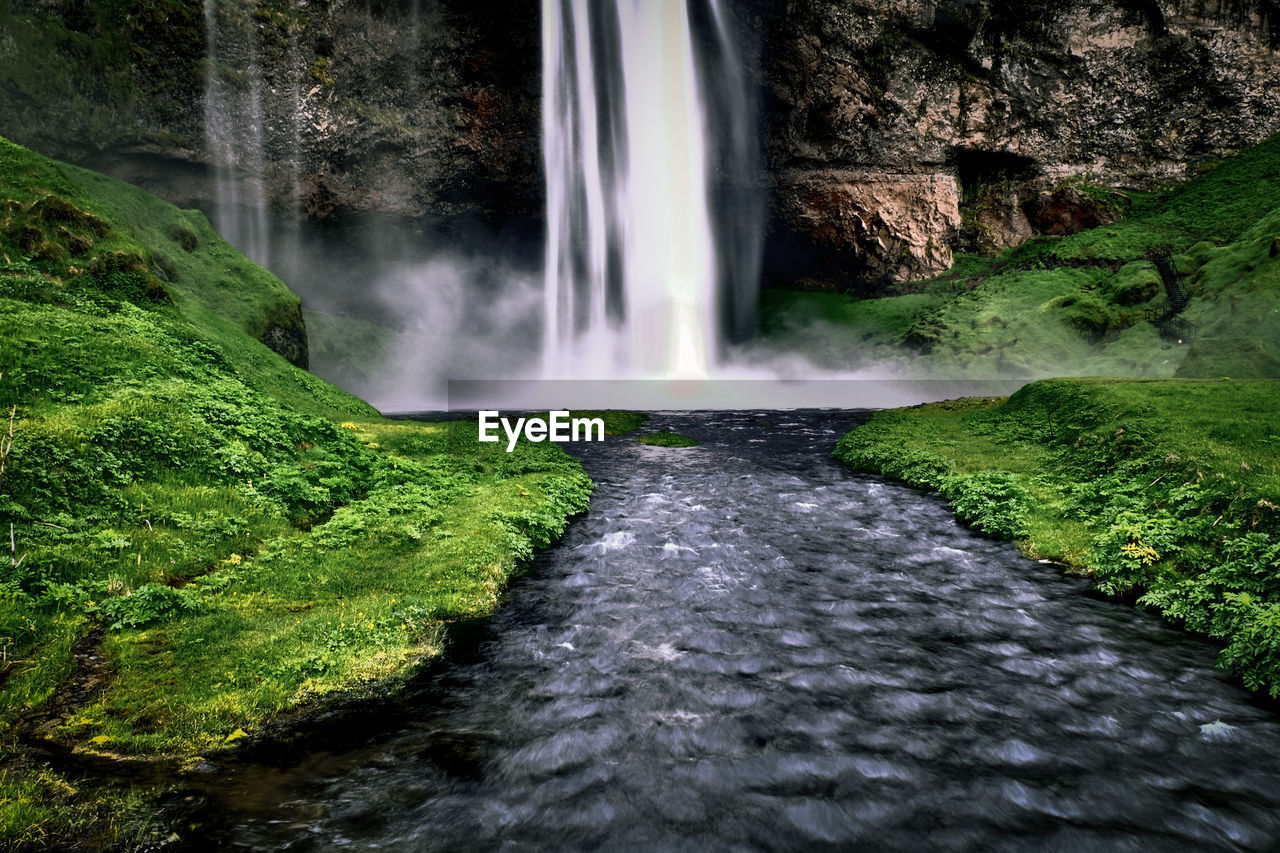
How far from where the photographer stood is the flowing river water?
17.3ft

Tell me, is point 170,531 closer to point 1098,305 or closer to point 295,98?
point 295,98

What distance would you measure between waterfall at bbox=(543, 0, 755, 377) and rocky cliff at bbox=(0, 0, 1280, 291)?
339cm

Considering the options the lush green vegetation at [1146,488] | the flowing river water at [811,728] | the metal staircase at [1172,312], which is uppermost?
the metal staircase at [1172,312]

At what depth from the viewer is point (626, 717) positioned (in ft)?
22.9

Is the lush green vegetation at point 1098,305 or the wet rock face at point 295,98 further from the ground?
the wet rock face at point 295,98

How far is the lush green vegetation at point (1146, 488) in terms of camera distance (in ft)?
29.1

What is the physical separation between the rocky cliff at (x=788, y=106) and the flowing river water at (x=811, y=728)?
53238 millimetres

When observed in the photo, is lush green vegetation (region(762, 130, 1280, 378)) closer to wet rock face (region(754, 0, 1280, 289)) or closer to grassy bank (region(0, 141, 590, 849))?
wet rock face (region(754, 0, 1280, 289))

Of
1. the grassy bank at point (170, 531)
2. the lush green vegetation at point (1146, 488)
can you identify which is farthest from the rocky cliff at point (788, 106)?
the lush green vegetation at point (1146, 488)

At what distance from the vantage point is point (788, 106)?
60.8 meters

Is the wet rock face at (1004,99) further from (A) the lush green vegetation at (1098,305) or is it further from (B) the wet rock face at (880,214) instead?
(A) the lush green vegetation at (1098,305)

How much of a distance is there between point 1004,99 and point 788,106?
76.5 ft

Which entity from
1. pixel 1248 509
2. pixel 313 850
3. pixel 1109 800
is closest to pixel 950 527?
pixel 1248 509

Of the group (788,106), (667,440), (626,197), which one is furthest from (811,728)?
(788,106)
